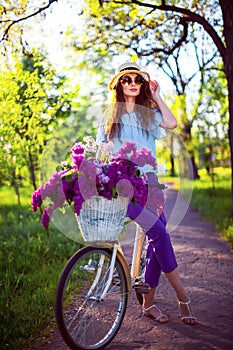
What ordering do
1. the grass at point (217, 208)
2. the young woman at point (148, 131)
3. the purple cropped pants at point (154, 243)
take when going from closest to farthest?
the purple cropped pants at point (154, 243) < the young woman at point (148, 131) < the grass at point (217, 208)

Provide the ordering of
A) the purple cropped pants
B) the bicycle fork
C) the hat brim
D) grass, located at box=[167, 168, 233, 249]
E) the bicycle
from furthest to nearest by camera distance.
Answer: grass, located at box=[167, 168, 233, 249] → the hat brim → the purple cropped pants → the bicycle fork → the bicycle

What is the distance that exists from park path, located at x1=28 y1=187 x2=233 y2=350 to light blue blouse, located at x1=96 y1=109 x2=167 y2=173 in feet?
1.92

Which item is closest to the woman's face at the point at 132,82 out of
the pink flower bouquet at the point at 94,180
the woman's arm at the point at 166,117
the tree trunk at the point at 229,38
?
the woman's arm at the point at 166,117

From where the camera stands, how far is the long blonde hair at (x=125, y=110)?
419cm

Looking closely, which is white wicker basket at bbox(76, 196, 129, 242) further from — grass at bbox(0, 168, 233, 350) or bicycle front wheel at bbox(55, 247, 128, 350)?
grass at bbox(0, 168, 233, 350)

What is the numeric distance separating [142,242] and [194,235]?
469 cm

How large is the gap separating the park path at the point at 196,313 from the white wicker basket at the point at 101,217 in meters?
0.90

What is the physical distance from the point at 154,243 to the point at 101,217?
85 cm

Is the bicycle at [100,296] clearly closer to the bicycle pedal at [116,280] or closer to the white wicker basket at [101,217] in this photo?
the bicycle pedal at [116,280]

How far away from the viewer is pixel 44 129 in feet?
24.8

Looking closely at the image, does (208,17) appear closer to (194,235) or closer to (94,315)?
(194,235)

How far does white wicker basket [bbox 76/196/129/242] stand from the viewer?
11.1ft

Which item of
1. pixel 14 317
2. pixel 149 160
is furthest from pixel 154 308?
pixel 149 160

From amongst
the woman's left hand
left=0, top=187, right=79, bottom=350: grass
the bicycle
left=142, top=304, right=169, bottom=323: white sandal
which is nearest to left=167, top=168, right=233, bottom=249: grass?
the woman's left hand
